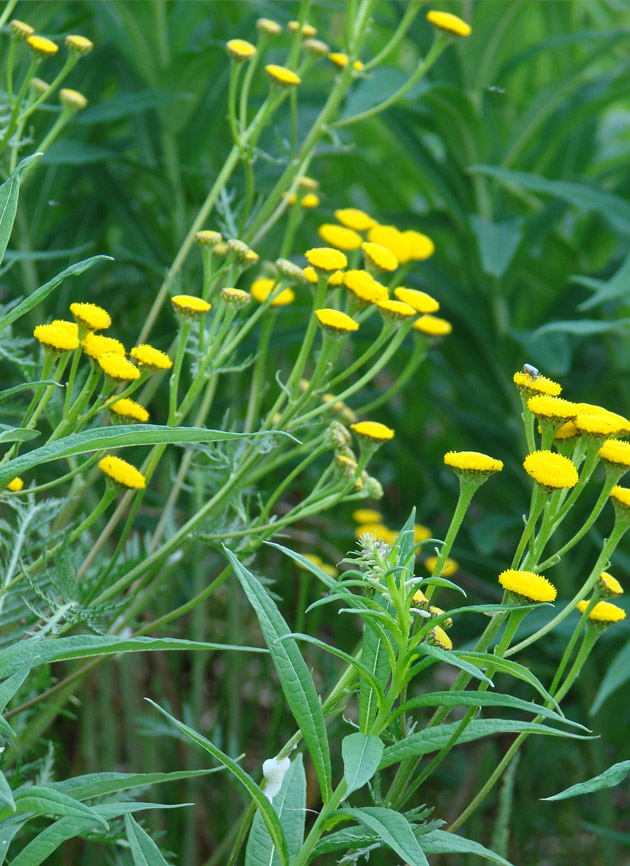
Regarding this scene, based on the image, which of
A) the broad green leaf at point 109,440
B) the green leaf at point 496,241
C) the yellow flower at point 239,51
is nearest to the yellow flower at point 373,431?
the broad green leaf at point 109,440

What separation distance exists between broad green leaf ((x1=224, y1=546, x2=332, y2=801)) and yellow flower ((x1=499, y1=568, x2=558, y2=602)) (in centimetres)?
13

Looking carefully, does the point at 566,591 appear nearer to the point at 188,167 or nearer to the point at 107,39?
the point at 188,167

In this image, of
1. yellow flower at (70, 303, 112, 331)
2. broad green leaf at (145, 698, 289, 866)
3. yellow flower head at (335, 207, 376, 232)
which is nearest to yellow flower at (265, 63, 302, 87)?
yellow flower head at (335, 207, 376, 232)

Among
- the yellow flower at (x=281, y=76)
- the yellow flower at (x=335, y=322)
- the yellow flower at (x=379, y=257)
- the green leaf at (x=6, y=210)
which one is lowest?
the yellow flower at (x=335, y=322)

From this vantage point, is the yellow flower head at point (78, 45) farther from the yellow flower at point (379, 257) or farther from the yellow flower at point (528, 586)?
the yellow flower at point (528, 586)

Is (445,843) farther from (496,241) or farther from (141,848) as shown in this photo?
(496,241)

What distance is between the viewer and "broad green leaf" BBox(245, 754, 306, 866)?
1.77 ft

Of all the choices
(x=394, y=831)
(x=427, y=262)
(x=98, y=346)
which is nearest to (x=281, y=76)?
(x=98, y=346)

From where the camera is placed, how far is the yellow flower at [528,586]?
512 mm

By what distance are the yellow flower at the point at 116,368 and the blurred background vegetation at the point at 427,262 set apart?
0.60 metres

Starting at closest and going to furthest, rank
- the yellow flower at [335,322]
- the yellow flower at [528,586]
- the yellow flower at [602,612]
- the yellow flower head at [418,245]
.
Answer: the yellow flower at [528,586] → the yellow flower at [602,612] → the yellow flower at [335,322] → the yellow flower head at [418,245]

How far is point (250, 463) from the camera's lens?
0.72m

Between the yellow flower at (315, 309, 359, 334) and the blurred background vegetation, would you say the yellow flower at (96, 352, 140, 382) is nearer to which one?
the yellow flower at (315, 309, 359, 334)

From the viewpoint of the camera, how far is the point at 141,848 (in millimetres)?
538
